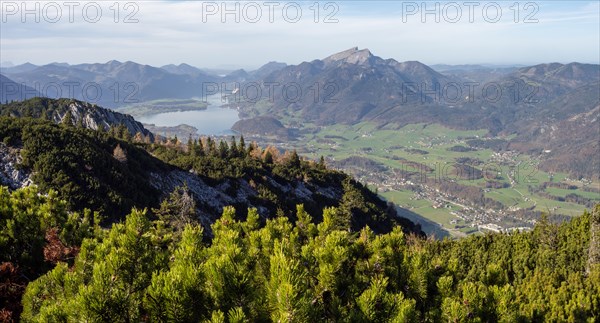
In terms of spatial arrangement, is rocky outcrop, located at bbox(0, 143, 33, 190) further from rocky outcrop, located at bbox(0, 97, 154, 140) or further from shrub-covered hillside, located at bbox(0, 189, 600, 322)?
rocky outcrop, located at bbox(0, 97, 154, 140)

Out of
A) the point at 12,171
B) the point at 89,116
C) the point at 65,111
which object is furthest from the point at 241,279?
the point at 65,111

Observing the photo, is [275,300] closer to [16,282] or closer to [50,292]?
[50,292]

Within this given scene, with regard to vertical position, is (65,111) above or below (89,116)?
above

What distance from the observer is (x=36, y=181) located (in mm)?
43281

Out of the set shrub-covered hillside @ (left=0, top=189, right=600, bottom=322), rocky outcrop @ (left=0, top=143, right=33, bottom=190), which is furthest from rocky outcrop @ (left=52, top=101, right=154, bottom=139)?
shrub-covered hillside @ (left=0, top=189, right=600, bottom=322)

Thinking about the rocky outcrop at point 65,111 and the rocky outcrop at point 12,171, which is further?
the rocky outcrop at point 65,111

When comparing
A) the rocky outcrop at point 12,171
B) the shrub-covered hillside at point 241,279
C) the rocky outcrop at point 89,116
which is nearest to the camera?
the shrub-covered hillside at point 241,279

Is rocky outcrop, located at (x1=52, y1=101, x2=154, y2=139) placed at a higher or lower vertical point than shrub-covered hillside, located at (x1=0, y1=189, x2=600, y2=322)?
higher

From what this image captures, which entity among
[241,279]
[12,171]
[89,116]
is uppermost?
[89,116]

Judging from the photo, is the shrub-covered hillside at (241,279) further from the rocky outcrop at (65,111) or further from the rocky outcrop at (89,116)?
the rocky outcrop at (65,111)

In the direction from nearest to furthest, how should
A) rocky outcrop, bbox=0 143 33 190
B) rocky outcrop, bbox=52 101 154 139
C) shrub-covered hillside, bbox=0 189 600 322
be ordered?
shrub-covered hillside, bbox=0 189 600 322
rocky outcrop, bbox=0 143 33 190
rocky outcrop, bbox=52 101 154 139

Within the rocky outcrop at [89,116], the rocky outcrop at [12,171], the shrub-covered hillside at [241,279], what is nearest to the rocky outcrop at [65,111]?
the rocky outcrop at [89,116]

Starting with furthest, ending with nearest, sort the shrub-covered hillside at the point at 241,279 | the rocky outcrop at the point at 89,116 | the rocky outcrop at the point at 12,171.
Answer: the rocky outcrop at the point at 89,116, the rocky outcrop at the point at 12,171, the shrub-covered hillside at the point at 241,279

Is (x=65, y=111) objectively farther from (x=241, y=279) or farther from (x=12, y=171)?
(x=241, y=279)
